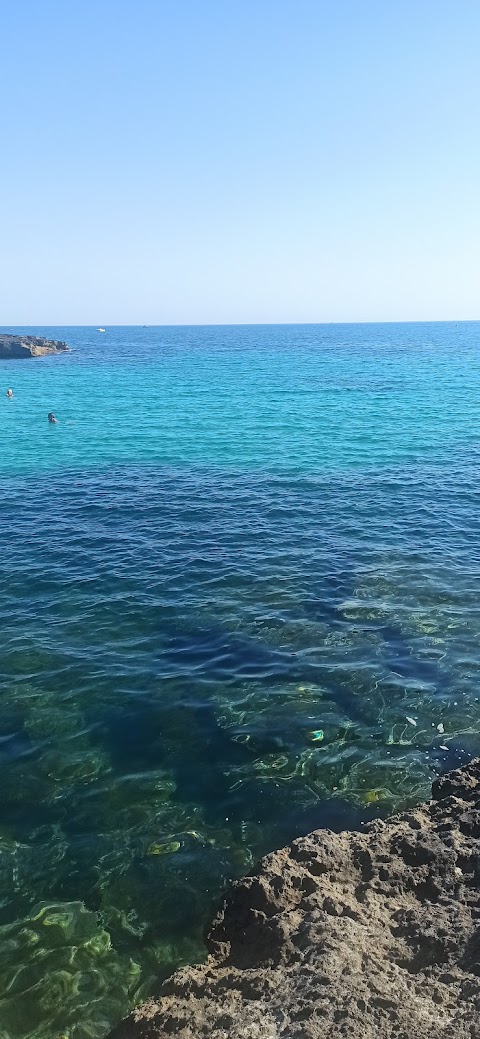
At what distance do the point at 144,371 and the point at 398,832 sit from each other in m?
94.9

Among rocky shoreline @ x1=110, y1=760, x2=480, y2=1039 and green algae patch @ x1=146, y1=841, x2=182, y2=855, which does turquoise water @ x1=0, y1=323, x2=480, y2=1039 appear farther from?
rocky shoreline @ x1=110, y1=760, x2=480, y2=1039

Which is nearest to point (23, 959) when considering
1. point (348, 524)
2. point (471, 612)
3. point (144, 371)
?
point (471, 612)

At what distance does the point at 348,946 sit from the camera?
8039 mm

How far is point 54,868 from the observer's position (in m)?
11.2

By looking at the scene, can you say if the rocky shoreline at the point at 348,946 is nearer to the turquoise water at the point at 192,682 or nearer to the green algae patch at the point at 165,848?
the turquoise water at the point at 192,682

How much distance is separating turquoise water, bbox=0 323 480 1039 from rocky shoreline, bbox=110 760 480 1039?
1267 mm

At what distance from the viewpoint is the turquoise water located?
1049cm

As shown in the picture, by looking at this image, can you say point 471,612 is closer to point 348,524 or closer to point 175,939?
point 348,524

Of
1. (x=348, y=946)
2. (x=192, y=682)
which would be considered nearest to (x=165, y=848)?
(x=348, y=946)

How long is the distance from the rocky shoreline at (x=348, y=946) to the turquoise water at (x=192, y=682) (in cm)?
127

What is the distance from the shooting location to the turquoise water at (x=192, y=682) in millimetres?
10492

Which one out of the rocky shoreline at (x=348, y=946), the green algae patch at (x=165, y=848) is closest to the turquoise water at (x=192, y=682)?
the green algae patch at (x=165, y=848)

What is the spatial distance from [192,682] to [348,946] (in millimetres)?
8836

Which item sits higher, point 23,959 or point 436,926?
point 436,926
